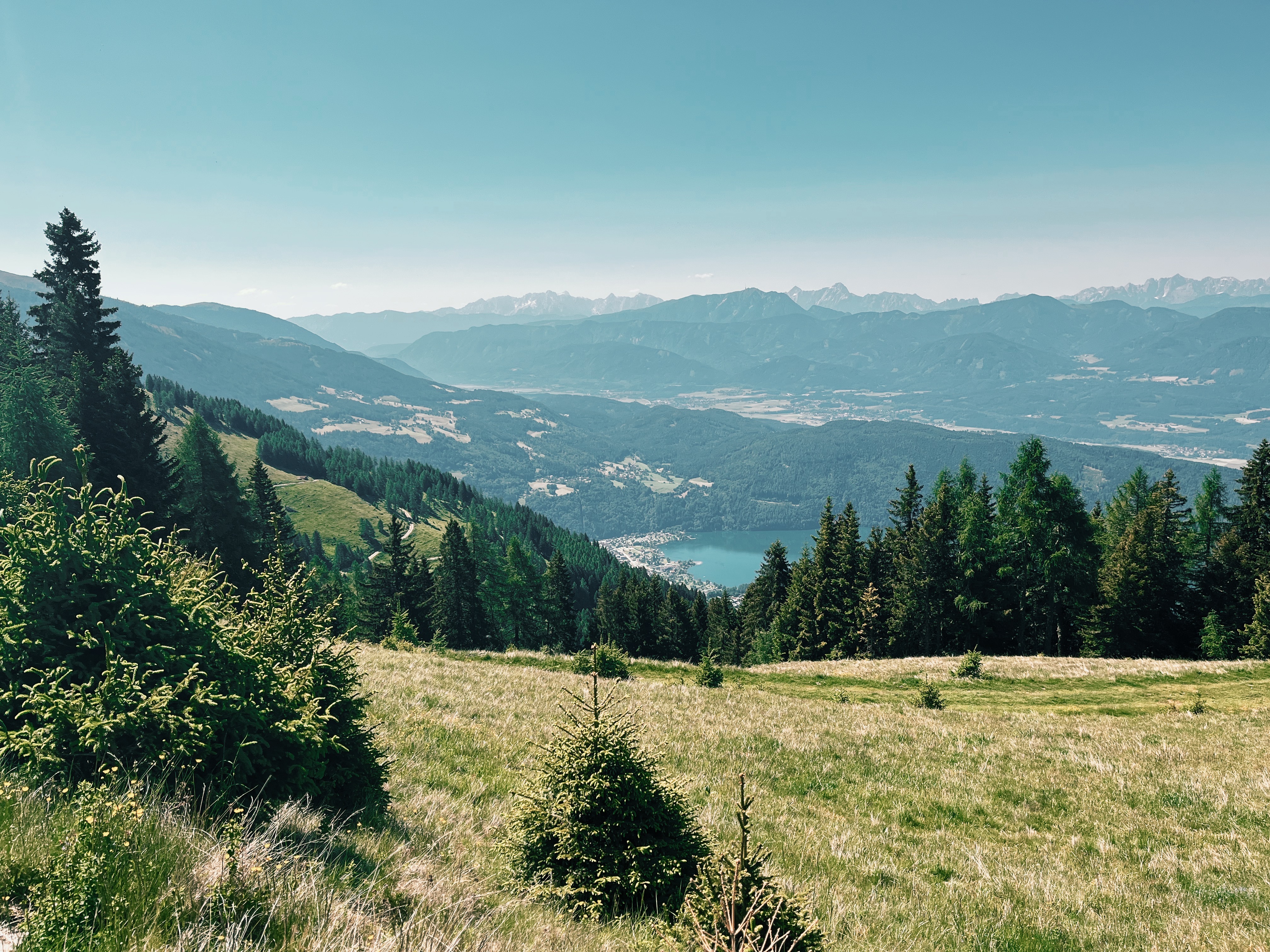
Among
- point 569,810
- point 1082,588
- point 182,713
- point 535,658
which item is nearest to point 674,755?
point 569,810

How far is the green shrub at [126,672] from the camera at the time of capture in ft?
19.2

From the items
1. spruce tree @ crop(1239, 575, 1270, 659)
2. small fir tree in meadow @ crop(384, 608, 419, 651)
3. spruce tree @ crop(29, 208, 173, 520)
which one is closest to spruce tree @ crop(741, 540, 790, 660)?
spruce tree @ crop(1239, 575, 1270, 659)

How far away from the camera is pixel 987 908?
8930 millimetres

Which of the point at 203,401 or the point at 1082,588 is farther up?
the point at 203,401

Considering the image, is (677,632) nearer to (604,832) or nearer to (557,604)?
(557,604)

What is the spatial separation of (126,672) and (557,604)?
69260mm

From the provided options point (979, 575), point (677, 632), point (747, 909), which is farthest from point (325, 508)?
point (747, 909)

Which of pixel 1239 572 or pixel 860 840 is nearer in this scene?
pixel 860 840

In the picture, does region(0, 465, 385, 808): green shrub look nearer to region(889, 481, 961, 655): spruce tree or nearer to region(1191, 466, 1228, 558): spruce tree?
region(889, 481, 961, 655): spruce tree

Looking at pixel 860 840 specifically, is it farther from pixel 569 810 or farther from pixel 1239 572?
pixel 1239 572

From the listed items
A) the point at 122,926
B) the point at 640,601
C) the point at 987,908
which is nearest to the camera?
the point at 122,926

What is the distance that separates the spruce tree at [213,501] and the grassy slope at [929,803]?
90.3ft

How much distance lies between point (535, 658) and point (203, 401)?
183 metres

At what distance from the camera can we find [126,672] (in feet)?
20.3
